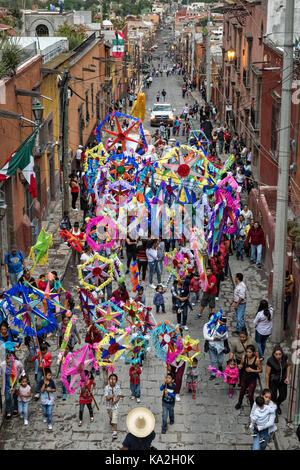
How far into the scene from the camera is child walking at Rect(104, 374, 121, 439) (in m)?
11.3

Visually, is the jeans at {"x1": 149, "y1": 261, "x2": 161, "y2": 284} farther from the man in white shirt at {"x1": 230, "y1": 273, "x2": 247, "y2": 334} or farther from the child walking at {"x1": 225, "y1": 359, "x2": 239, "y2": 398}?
the child walking at {"x1": 225, "y1": 359, "x2": 239, "y2": 398}

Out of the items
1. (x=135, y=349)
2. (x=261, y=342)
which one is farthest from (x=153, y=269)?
(x=135, y=349)

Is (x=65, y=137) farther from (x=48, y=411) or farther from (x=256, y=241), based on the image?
(x=48, y=411)

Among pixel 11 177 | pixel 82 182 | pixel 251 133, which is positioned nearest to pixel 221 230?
pixel 11 177

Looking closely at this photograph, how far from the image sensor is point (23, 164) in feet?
60.3

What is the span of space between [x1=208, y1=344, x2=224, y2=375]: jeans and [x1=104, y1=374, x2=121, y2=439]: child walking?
8.34 feet

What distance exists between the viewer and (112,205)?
20.2 m

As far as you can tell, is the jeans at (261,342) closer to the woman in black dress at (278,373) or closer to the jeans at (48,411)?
the woman in black dress at (278,373)

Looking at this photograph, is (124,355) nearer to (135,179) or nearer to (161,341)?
(161,341)

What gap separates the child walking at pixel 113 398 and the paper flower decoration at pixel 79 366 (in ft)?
1.85

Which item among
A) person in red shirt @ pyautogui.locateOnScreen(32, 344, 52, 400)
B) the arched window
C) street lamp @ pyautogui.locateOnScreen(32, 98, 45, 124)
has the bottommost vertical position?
person in red shirt @ pyautogui.locateOnScreen(32, 344, 52, 400)

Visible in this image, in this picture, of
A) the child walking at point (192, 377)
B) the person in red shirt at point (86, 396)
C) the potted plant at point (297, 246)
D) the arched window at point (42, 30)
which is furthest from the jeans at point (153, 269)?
the arched window at point (42, 30)

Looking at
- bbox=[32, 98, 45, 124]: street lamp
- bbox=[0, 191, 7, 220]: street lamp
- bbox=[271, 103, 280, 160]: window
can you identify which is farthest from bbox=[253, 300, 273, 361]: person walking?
bbox=[271, 103, 280, 160]: window

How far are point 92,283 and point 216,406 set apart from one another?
4.96 m
